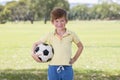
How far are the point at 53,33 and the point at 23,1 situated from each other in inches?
6328

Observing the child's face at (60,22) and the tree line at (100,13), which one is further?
the tree line at (100,13)

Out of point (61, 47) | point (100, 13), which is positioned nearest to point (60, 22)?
point (61, 47)

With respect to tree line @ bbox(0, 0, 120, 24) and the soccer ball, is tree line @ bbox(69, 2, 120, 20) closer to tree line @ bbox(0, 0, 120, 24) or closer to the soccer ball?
tree line @ bbox(0, 0, 120, 24)

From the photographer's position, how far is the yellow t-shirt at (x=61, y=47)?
6414 mm

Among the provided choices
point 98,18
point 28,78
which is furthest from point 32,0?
point 28,78

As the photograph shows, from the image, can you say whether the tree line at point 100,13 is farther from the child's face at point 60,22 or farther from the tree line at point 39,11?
the child's face at point 60,22

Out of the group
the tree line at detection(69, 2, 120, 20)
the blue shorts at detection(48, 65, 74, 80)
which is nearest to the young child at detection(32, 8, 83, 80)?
the blue shorts at detection(48, 65, 74, 80)

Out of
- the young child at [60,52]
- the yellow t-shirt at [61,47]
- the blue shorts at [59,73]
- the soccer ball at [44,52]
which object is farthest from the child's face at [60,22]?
the blue shorts at [59,73]

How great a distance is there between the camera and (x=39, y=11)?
144 metres

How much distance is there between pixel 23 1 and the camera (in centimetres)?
16575

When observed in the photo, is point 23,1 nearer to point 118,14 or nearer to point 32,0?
point 32,0

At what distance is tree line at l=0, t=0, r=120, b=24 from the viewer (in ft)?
470

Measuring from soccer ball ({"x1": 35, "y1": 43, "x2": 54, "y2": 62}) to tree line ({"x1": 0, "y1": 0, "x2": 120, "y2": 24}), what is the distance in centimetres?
11758

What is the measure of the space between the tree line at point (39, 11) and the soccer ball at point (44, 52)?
117575mm
